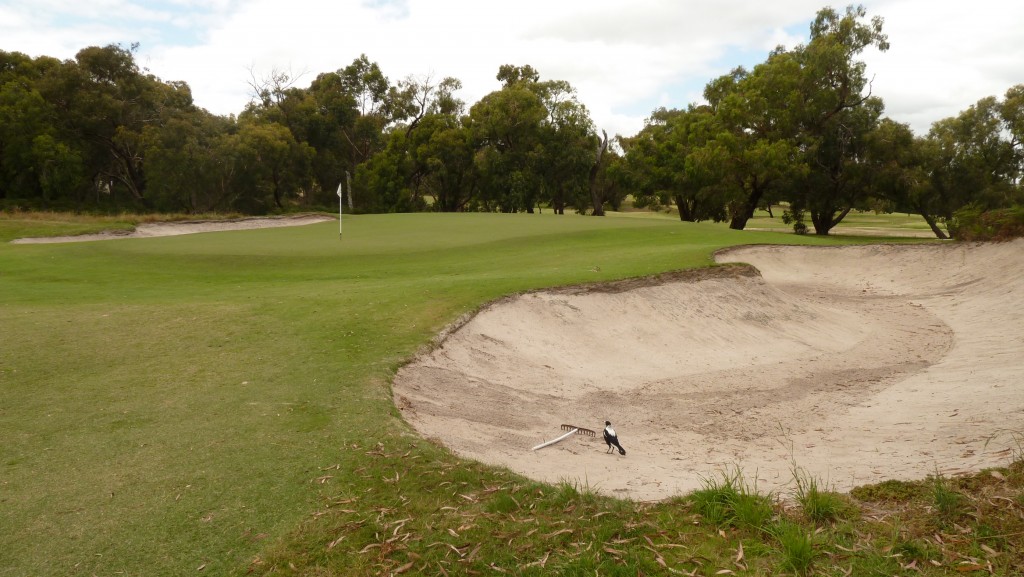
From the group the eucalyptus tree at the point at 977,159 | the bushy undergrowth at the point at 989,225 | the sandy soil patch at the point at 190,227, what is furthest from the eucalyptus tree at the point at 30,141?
the eucalyptus tree at the point at 977,159

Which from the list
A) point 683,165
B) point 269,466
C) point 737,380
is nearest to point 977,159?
point 683,165

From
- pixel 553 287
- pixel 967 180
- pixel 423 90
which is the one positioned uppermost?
pixel 423 90

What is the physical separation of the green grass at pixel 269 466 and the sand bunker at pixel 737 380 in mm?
1017

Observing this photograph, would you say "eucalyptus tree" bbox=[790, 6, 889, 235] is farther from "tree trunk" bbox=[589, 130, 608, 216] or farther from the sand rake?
the sand rake

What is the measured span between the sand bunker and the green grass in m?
1.02

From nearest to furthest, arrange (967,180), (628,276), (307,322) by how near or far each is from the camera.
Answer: (307,322)
(628,276)
(967,180)

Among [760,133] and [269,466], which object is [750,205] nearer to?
[760,133]

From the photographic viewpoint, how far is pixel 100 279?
729 inches

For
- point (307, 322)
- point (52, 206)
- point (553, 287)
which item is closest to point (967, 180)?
point (553, 287)

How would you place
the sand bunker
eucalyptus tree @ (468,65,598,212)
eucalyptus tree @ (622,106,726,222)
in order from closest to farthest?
the sand bunker → eucalyptus tree @ (622,106,726,222) → eucalyptus tree @ (468,65,598,212)

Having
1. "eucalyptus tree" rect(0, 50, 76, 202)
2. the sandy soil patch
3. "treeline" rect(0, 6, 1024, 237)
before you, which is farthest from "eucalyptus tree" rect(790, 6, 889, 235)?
"eucalyptus tree" rect(0, 50, 76, 202)

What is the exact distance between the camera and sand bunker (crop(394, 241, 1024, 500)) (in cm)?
754

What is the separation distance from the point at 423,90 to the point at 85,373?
205 ft

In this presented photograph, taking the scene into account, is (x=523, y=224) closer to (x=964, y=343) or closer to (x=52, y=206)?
(x=964, y=343)
